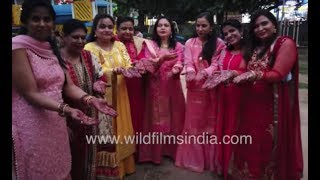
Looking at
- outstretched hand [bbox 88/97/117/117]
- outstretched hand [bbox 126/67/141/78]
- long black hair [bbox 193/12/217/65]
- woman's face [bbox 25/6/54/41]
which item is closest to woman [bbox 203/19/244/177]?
long black hair [bbox 193/12/217/65]

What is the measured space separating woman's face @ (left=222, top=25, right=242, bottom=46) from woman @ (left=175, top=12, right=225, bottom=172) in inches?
6.0

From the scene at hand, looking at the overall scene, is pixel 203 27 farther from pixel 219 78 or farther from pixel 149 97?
pixel 149 97

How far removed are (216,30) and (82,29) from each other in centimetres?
119

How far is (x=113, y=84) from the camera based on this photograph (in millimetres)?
2619

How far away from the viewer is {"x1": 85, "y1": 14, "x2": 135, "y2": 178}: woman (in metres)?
2.55

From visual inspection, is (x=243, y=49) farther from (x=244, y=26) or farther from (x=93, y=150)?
(x=93, y=150)

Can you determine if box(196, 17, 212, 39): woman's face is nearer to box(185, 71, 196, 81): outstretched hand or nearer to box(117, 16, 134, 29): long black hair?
box(185, 71, 196, 81): outstretched hand

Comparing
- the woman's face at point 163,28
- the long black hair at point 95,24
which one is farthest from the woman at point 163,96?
the long black hair at point 95,24

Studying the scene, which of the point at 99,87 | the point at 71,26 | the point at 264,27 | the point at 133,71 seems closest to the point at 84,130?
the point at 99,87

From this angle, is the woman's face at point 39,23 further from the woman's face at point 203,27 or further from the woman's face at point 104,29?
the woman's face at point 203,27

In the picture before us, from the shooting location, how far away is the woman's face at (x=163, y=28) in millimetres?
2887

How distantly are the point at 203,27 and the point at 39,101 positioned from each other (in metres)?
1.56

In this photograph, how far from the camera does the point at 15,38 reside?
1.64 metres
